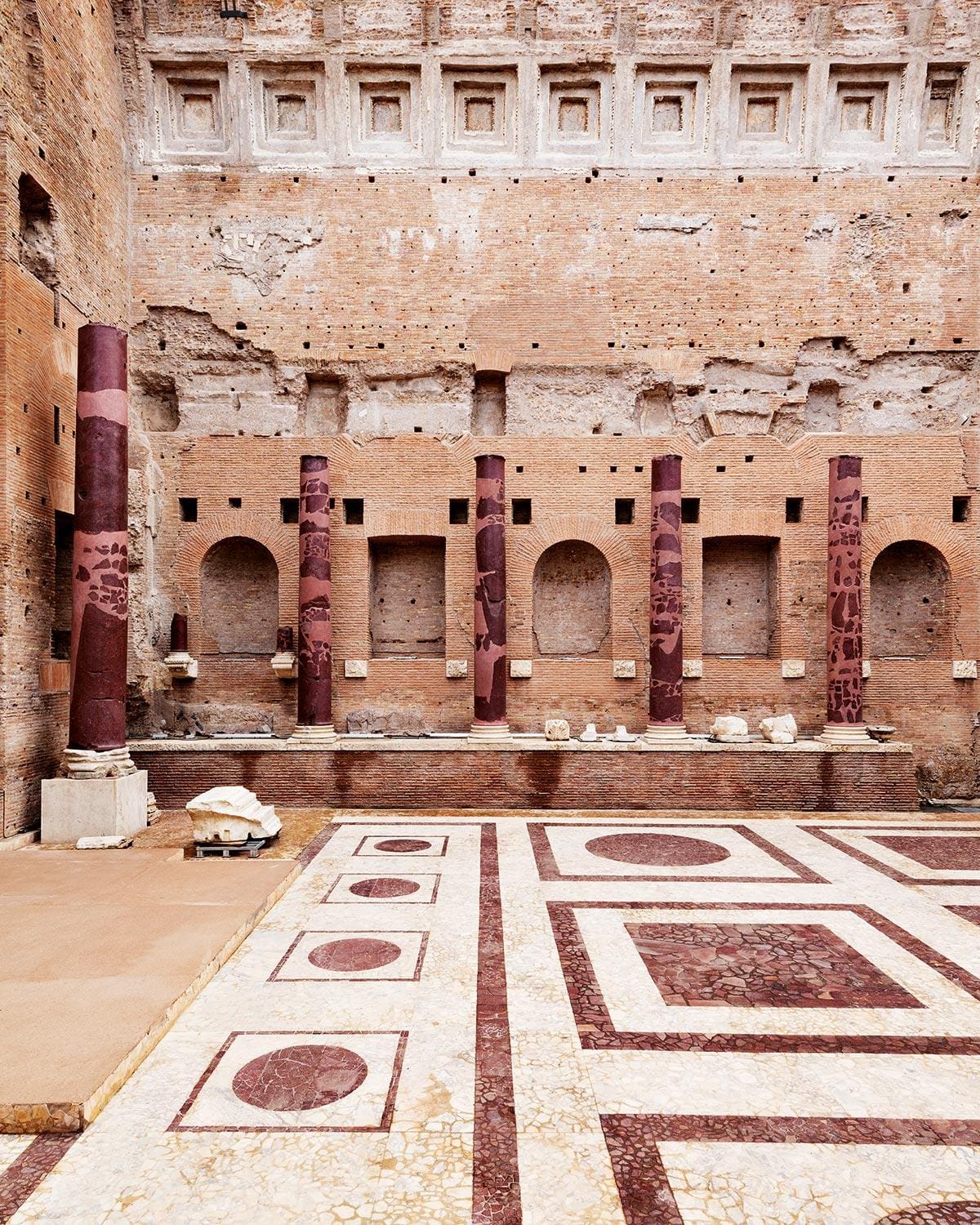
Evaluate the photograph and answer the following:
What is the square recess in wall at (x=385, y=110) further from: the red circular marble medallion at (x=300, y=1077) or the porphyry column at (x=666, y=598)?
the red circular marble medallion at (x=300, y=1077)

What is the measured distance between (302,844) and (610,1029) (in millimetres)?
4537

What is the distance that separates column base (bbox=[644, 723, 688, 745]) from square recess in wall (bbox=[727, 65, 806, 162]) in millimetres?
9943

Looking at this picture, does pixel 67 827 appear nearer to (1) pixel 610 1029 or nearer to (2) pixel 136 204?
(1) pixel 610 1029

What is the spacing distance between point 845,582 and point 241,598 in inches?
387

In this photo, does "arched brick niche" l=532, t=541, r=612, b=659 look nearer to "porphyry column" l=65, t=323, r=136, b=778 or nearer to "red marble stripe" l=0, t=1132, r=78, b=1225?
"porphyry column" l=65, t=323, r=136, b=778

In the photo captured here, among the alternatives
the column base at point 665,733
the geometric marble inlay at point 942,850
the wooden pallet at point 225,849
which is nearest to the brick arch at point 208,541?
Answer: the wooden pallet at point 225,849

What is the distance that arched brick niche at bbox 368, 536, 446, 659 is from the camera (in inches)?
495

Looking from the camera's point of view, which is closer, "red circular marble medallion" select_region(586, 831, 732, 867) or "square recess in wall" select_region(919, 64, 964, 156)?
"red circular marble medallion" select_region(586, 831, 732, 867)

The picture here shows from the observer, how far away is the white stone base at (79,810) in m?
7.83

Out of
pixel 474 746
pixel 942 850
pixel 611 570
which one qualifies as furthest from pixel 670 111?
pixel 942 850

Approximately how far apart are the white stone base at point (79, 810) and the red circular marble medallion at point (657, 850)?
16.9 ft

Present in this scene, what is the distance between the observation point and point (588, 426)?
42.1 feet

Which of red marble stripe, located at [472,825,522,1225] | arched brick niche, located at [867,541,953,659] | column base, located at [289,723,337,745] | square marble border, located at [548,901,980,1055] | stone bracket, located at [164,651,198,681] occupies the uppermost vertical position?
arched brick niche, located at [867,541,953,659]

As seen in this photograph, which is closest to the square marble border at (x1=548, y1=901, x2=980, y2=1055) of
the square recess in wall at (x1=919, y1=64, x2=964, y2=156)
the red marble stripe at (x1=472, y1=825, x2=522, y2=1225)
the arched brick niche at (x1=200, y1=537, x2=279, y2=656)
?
the red marble stripe at (x1=472, y1=825, x2=522, y2=1225)
